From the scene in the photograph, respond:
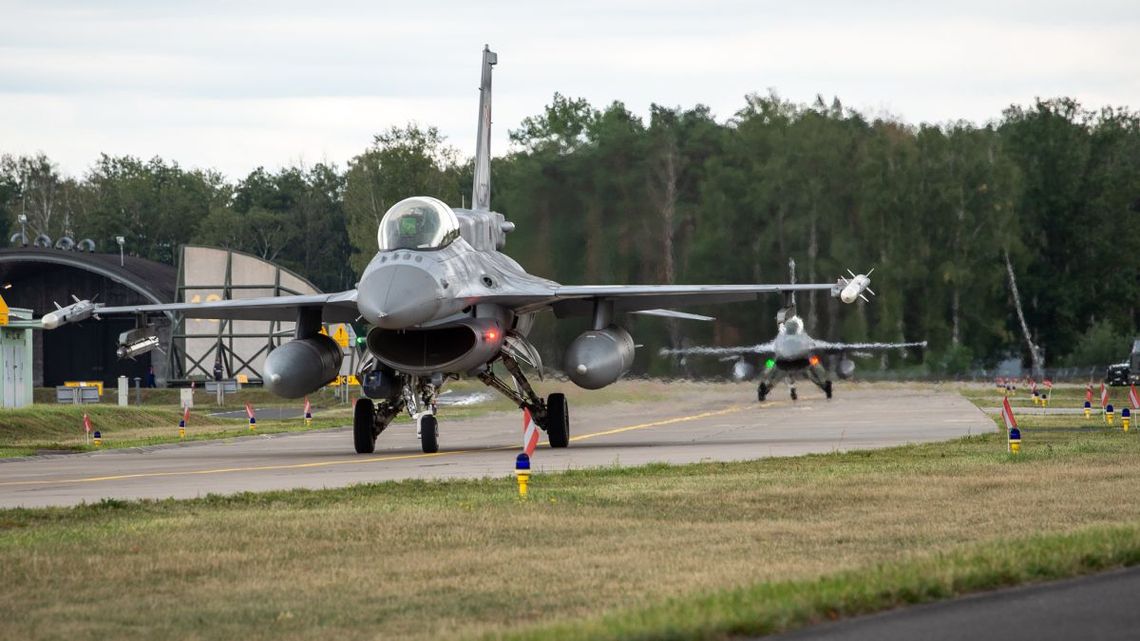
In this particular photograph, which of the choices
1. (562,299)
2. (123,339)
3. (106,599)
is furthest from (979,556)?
(123,339)

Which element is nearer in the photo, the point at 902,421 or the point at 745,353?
the point at 902,421

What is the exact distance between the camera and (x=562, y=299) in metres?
28.8

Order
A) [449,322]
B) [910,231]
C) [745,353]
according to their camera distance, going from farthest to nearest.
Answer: [910,231] → [745,353] → [449,322]

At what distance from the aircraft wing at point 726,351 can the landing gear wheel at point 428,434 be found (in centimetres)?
2746

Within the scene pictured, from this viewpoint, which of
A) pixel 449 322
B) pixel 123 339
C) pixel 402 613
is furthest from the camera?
pixel 123 339

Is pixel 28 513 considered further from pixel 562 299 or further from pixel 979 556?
pixel 562 299

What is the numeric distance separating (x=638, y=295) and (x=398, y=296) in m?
5.49

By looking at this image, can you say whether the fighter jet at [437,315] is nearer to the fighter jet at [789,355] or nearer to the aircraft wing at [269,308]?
the aircraft wing at [269,308]

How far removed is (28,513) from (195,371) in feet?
197

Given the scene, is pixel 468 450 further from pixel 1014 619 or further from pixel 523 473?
pixel 1014 619

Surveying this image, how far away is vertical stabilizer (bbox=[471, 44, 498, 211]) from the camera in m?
32.2

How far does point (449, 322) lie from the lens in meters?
26.4

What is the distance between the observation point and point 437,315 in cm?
2562

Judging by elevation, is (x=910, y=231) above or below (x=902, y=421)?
above
